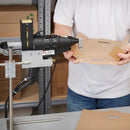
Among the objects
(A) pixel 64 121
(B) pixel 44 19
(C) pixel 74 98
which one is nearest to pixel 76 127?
(A) pixel 64 121

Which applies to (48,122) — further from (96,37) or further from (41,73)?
(41,73)

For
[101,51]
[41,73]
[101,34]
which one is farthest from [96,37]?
[41,73]

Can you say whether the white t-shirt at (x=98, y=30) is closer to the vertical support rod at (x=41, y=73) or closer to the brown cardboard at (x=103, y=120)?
the brown cardboard at (x=103, y=120)

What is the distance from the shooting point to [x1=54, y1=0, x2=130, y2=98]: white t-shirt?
1422mm

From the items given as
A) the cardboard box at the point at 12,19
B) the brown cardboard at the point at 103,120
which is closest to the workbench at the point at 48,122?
the brown cardboard at the point at 103,120

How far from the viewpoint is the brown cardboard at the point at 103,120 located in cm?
112

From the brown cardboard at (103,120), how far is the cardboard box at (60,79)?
0.95 metres

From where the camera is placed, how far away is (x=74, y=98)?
1.55m

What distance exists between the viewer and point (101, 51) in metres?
1.25

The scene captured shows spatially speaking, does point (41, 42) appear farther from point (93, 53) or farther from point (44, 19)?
point (44, 19)

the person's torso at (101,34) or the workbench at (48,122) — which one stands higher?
the person's torso at (101,34)

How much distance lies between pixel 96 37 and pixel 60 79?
0.81 metres

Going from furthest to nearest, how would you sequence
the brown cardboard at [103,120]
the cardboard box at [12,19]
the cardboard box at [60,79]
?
1. the cardboard box at [60,79]
2. the cardboard box at [12,19]
3. the brown cardboard at [103,120]

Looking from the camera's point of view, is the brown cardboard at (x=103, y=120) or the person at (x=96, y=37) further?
the person at (x=96, y=37)
